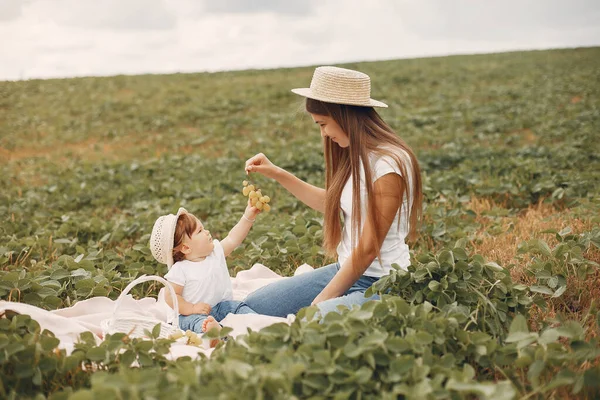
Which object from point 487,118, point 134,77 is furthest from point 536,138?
point 134,77

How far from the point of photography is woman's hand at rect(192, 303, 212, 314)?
3374mm

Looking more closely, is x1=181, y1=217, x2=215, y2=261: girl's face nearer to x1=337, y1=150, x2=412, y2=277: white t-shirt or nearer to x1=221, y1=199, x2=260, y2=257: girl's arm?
x1=221, y1=199, x2=260, y2=257: girl's arm

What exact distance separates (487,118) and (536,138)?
7.39 feet

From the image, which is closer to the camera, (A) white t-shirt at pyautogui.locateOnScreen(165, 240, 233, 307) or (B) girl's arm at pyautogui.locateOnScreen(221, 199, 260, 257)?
(A) white t-shirt at pyautogui.locateOnScreen(165, 240, 233, 307)

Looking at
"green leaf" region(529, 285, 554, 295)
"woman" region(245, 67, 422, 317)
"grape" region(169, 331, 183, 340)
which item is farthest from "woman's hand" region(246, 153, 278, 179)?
"green leaf" region(529, 285, 554, 295)

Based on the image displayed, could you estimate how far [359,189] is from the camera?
3084 mm

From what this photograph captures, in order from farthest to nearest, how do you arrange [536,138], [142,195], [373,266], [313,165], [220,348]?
[536,138] → [313,165] → [142,195] → [373,266] → [220,348]

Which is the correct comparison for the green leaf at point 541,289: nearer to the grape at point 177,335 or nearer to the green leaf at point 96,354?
the grape at point 177,335

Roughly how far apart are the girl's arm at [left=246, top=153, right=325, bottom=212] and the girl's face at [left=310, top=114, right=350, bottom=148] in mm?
525

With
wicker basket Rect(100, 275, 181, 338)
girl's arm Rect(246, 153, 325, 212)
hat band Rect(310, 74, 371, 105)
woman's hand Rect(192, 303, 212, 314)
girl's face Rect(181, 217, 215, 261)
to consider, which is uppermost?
hat band Rect(310, 74, 371, 105)

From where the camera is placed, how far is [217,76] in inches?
942

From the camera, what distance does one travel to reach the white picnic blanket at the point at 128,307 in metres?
2.81

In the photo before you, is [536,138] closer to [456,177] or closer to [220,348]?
[456,177]

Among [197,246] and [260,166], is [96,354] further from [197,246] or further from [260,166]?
[260,166]
